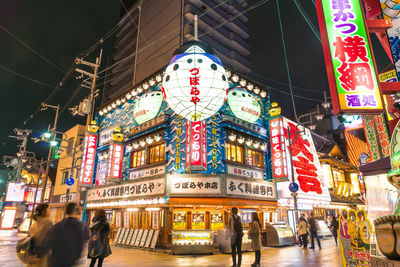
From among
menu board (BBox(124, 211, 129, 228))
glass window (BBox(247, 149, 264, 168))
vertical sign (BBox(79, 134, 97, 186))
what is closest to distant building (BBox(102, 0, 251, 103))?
vertical sign (BBox(79, 134, 97, 186))

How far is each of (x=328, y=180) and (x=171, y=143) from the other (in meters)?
14.8

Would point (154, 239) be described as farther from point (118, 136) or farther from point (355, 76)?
point (355, 76)

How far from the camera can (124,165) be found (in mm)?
17672

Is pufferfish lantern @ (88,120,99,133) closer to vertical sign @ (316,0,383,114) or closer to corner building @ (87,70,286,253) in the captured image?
corner building @ (87,70,286,253)

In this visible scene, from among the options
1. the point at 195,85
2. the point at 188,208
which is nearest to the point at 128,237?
the point at 188,208

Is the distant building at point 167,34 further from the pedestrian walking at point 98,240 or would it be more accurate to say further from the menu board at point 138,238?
the pedestrian walking at point 98,240

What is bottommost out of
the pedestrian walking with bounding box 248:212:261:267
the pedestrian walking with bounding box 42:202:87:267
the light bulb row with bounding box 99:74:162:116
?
the pedestrian walking with bounding box 248:212:261:267

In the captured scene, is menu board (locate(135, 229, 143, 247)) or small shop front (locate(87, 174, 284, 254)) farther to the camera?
menu board (locate(135, 229, 143, 247))

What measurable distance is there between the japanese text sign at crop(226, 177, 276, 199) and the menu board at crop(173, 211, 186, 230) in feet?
9.42

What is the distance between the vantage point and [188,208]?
13.5 metres

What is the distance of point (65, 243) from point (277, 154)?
1296cm

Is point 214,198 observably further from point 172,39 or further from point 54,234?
point 172,39

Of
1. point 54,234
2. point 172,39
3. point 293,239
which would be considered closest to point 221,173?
point 293,239

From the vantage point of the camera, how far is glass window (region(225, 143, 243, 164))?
14734 mm
